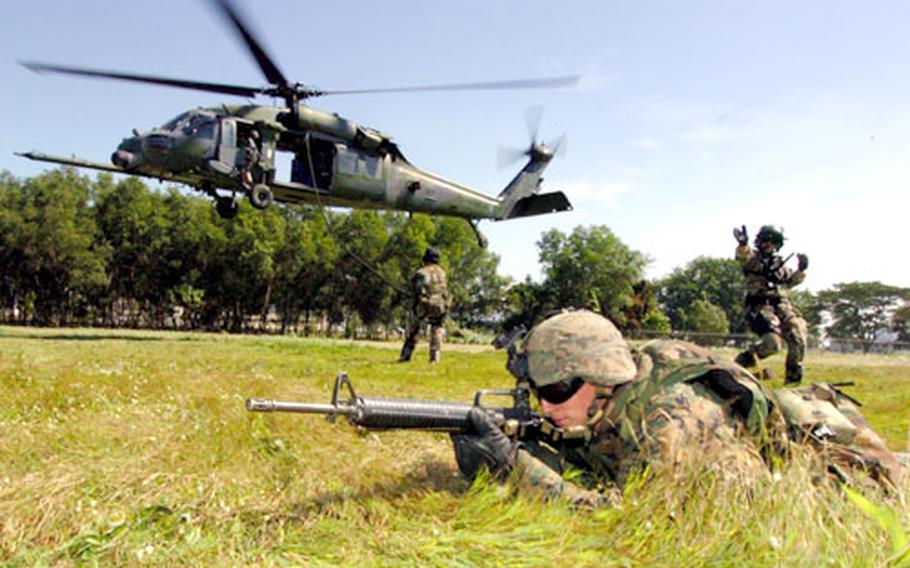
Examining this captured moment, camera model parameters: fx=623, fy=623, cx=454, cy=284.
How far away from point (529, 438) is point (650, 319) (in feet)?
201

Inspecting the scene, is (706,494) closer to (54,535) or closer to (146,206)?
(54,535)

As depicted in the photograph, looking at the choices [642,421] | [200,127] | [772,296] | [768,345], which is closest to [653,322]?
[772,296]

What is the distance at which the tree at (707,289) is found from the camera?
316ft

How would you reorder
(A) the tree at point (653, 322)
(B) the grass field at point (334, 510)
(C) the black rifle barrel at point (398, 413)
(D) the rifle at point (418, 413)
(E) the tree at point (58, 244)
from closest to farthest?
(B) the grass field at point (334, 510)
(D) the rifle at point (418, 413)
(C) the black rifle barrel at point (398, 413)
(E) the tree at point (58, 244)
(A) the tree at point (653, 322)

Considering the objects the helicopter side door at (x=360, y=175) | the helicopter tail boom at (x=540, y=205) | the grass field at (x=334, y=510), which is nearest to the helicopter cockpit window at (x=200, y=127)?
the helicopter side door at (x=360, y=175)

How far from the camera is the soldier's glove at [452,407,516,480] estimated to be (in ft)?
11.2

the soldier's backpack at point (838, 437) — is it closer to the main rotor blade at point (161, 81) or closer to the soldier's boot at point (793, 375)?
the soldier's boot at point (793, 375)

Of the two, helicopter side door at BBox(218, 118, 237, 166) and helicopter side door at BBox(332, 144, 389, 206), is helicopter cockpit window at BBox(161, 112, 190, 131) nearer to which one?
helicopter side door at BBox(218, 118, 237, 166)

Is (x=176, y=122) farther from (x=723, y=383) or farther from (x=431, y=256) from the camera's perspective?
(x=723, y=383)

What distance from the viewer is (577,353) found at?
3520 millimetres

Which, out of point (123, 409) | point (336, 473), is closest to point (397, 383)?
point (123, 409)

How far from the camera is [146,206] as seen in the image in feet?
126

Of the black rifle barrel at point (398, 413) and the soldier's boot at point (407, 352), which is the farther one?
the soldier's boot at point (407, 352)

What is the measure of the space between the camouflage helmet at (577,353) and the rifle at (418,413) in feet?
0.77
